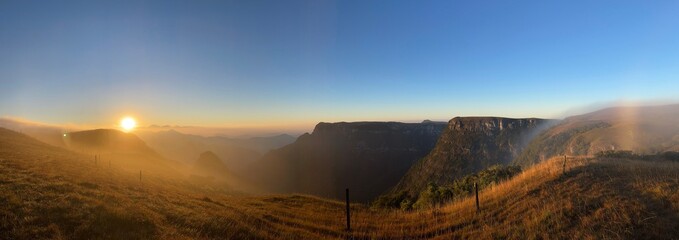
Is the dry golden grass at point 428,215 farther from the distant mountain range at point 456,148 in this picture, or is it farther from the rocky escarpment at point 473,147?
the rocky escarpment at point 473,147

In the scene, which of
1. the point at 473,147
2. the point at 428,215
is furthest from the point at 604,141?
the point at 428,215

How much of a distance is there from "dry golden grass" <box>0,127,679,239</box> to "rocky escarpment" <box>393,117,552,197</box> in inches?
3691

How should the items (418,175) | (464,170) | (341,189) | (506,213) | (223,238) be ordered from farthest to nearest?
(341,189)
(418,175)
(464,170)
(506,213)
(223,238)

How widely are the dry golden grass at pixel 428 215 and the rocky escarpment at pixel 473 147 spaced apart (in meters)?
93.8

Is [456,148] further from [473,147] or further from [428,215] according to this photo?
[428,215]

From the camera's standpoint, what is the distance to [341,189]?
15438cm

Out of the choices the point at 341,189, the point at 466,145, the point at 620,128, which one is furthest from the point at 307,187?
the point at 620,128

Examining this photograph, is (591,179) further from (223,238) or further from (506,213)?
(223,238)

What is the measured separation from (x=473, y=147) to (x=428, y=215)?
120088mm

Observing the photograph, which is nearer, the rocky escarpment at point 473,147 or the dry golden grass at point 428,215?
the dry golden grass at point 428,215

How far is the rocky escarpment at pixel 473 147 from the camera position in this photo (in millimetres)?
115250

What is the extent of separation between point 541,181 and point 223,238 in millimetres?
15714

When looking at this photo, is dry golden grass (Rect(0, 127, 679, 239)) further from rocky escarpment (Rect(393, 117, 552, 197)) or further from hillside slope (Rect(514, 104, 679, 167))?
rocky escarpment (Rect(393, 117, 552, 197))

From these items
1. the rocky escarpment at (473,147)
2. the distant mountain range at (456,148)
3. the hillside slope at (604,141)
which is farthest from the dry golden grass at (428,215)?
the rocky escarpment at (473,147)
